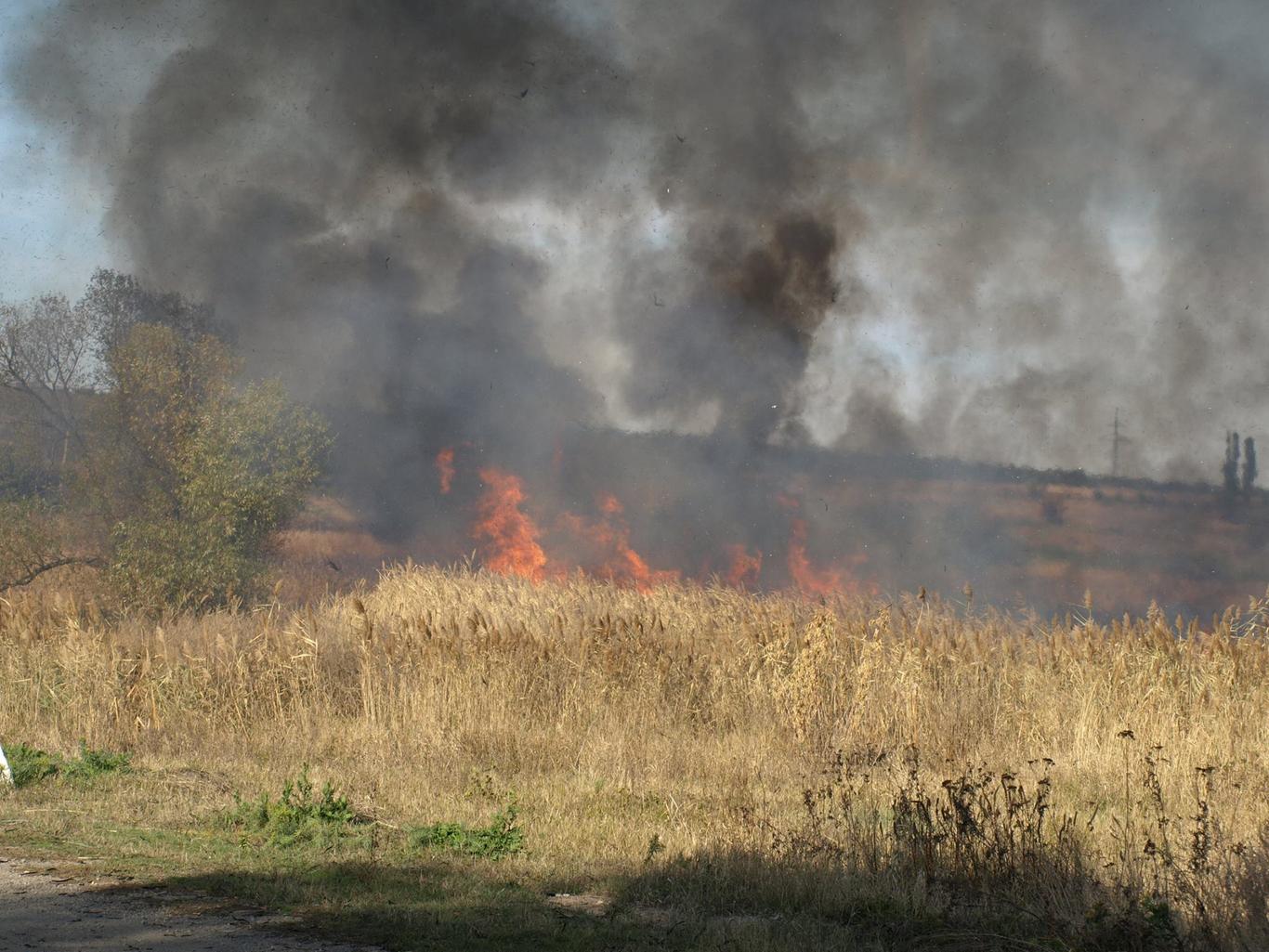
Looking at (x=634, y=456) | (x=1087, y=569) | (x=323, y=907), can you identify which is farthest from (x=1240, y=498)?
(x=323, y=907)

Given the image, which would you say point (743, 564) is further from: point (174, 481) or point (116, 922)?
point (116, 922)

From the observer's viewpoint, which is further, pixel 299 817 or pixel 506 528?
pixel 506 528

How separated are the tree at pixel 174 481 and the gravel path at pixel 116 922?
13474 mm

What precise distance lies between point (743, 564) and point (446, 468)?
7.46 meters

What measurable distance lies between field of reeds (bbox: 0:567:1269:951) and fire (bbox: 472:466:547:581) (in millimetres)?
9126

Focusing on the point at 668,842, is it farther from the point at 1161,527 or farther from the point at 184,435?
the point at 1161,527

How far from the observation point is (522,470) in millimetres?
27547

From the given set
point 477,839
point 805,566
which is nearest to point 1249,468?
point 805,566

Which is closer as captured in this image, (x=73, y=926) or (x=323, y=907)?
(x=73, y=926)

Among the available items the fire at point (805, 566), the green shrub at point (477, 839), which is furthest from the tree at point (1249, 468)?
the green shrub at point (477, 839)

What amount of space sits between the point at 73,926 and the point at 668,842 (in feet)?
10.9

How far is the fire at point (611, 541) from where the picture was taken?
88.4 ft

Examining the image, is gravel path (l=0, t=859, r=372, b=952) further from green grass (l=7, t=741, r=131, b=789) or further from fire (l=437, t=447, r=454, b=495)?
fire (l=437, t=447, r=454, b=495)

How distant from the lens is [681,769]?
31.7ft
